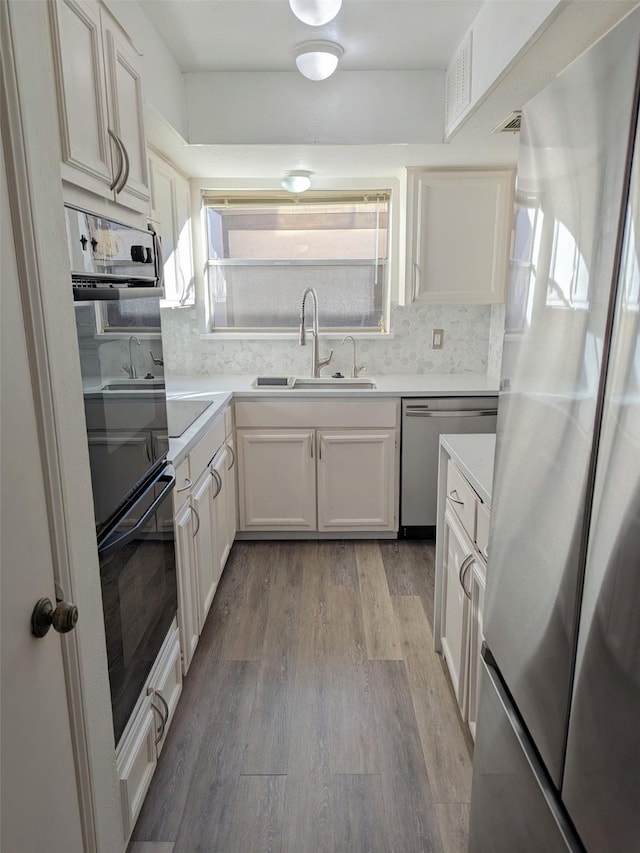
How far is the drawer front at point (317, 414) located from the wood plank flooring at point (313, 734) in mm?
870

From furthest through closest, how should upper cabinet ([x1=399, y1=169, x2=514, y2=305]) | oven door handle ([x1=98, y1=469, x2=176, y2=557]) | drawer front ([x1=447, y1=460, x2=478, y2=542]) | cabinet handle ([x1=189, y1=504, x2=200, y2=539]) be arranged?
1. upper cabinet ([x1=399, y1=169, x2=514, y2=305])
2. cabinet handle ([x1=189, y1=504, x2=200, y2=539])
3. drawer front ([x1=447, y1=460, x2=478, y2=542])
4. oven door handle ([x1=98, y1=469, x2=176, y2=557])

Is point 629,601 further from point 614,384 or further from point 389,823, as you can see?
point 389,823

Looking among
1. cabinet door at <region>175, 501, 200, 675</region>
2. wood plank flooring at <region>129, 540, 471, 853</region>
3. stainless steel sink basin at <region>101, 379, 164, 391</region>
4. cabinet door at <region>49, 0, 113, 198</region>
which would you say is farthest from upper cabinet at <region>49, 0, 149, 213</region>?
wood plank flooring at <region>129, 540, 471, 853</region>

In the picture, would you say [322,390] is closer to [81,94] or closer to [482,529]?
[482,529]

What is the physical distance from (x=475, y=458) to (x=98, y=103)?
54.1 inches

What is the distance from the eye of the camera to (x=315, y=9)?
1.71m

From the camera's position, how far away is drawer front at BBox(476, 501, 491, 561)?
59.1 inches

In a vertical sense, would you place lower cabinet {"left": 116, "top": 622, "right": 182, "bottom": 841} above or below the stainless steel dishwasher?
below

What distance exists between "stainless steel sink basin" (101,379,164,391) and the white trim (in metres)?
0.35

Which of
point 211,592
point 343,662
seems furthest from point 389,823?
point 211,592

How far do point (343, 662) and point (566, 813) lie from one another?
60.1 inches

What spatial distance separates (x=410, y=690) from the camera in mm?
2105

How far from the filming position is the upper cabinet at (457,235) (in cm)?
313

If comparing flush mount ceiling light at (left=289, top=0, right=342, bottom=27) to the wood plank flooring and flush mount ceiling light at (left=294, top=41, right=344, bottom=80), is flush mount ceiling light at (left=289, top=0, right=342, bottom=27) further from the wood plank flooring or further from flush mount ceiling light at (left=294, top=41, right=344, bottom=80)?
the wood plank flooring
